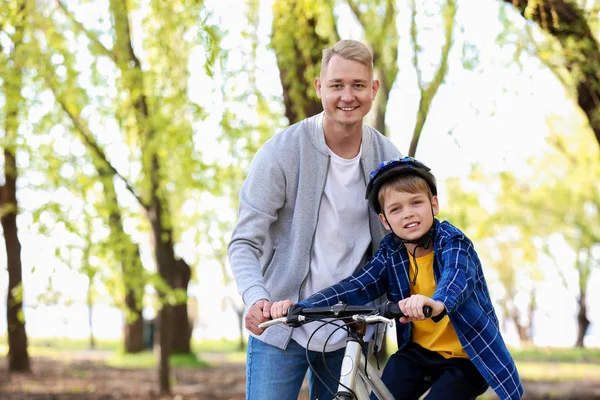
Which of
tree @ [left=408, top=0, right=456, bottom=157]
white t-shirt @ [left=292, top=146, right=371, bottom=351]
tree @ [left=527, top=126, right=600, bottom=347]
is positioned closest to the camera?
white t-shirt @ [left=292, top=146, right=371, bottom=351]

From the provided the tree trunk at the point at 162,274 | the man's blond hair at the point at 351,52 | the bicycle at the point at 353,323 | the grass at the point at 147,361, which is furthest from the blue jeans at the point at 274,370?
the grass at the point at 147,361

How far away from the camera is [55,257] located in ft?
31.0

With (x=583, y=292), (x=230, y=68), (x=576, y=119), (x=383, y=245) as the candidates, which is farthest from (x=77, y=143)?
(x=583, y=292)

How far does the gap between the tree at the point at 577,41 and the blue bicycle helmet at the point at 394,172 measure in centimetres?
371

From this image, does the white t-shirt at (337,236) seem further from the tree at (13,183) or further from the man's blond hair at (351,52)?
the tree at (13,183)

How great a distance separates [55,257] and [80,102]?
1.89 m

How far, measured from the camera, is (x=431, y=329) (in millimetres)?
3291

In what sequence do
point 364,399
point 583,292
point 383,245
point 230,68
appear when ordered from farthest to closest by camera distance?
point 583,292 < point 230,68 < point 383,245 < point 364,399

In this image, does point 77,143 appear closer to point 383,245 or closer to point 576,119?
point 383,245

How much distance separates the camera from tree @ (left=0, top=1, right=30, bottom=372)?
9.18m

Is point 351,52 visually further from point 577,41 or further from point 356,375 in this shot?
point 577,41

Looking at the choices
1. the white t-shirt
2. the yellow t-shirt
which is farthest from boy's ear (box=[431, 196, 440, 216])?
the white t-shirt

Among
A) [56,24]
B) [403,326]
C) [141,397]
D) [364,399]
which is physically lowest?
[141,397]

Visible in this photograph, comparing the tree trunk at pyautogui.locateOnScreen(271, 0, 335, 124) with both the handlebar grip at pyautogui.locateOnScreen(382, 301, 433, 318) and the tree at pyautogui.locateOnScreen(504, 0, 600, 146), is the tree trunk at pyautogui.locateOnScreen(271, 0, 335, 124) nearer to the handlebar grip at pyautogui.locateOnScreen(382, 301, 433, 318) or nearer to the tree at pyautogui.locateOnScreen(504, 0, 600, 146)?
the tree at pyautogui.locateOnScreen(504, 0, 600, 146)
